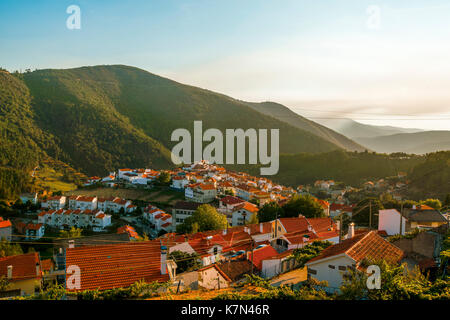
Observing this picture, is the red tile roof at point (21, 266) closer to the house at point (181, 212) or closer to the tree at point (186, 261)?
the tree at point (186, 261)

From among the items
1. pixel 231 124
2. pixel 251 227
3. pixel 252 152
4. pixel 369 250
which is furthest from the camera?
pixel 231 124

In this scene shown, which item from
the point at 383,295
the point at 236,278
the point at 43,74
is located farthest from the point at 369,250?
the point at 43,74

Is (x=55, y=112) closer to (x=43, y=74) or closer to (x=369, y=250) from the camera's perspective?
(x=43, y=74)

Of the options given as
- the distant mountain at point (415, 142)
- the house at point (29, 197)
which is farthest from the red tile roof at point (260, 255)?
the distant mountain at point (415, 142)

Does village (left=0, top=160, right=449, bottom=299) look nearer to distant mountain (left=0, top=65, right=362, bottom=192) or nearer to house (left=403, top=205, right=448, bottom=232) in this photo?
house (left=403, top=205, right=448, bottom=232)

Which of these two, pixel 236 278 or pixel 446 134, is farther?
pixel 446 134

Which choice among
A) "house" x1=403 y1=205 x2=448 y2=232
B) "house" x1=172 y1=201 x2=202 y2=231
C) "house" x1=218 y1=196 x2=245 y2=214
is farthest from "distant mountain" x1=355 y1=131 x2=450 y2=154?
"house" x1=403 y1=205 x2=448 y2=232

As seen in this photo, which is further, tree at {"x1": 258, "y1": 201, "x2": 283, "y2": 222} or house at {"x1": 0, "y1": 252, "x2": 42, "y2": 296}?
tree at {"x1": 258, "y1": 201, "x2": 283, "y2": 222}
